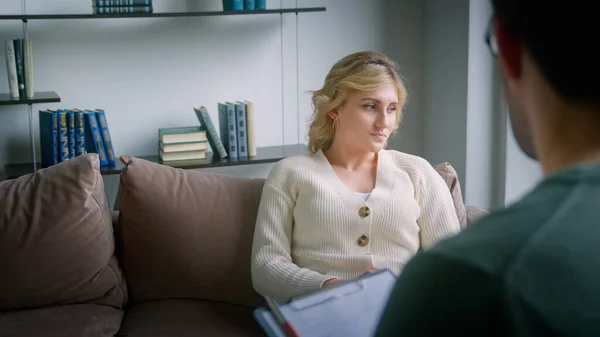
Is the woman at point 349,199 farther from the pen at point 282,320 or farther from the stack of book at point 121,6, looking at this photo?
the stack of book at point 121,6

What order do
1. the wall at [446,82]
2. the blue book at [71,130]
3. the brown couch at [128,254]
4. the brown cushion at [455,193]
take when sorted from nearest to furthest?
the brown couch at [128,254], the brown cushion at [455,193], the blue book at [71,130], the wall at [446,82]

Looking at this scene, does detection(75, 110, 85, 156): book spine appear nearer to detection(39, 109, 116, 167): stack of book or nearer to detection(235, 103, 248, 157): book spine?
detection(39, 109, 116, 167): stack of book

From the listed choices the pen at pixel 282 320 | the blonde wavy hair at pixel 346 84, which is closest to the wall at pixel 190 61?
the blonde wavy hair at pixel 346 84

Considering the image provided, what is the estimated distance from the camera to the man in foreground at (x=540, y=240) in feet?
1.61

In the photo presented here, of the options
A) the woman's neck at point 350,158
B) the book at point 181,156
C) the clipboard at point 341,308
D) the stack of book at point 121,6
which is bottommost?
the clipboard at point 341,308

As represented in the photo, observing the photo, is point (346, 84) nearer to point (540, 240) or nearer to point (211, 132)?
point (211, 132)

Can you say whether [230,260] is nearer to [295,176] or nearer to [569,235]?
[295,176]

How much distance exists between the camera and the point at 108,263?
2.34 meters

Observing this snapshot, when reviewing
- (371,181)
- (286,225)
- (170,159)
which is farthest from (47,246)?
(170,159)

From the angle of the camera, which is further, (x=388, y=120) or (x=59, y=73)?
(x=59, y=73)

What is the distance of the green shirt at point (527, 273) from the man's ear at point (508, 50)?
0.09 meters

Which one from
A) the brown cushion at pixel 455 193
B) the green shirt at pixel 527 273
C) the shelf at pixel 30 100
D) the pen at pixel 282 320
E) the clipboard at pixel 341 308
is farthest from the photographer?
the shelf at pixel 30 100

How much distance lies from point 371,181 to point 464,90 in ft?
5.09

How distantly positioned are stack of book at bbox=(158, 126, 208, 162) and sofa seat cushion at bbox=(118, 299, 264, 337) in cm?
124
